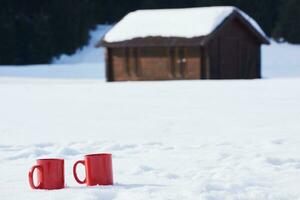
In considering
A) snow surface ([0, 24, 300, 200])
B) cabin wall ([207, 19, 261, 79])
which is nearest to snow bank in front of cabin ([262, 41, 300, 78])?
cabin wall ([207, 19, 261, 79])

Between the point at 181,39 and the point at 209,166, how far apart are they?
25220 millimetres

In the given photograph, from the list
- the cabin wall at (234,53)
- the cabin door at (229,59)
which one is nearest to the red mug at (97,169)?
the cabin wall at (234,53)

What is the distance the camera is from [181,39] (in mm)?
34406

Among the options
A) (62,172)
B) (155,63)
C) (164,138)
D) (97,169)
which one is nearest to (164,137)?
(164,138)

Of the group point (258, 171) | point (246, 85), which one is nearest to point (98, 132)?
point (258, 171)

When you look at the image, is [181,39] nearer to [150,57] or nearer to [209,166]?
[150,57]

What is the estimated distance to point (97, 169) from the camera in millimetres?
7820

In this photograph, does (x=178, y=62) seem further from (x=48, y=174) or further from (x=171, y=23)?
(x=48, y=174)

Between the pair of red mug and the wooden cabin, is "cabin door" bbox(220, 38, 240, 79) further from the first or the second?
the pair of red mug

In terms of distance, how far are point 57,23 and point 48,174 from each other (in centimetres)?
5061

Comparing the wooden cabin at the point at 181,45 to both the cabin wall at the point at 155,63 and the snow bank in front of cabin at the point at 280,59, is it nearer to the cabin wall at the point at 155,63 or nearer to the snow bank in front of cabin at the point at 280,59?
the cabin wall at the point at 155,63

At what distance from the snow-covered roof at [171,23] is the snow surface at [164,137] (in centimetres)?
1189

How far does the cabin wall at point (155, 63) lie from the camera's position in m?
35.3

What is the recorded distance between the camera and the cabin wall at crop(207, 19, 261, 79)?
117 feet
